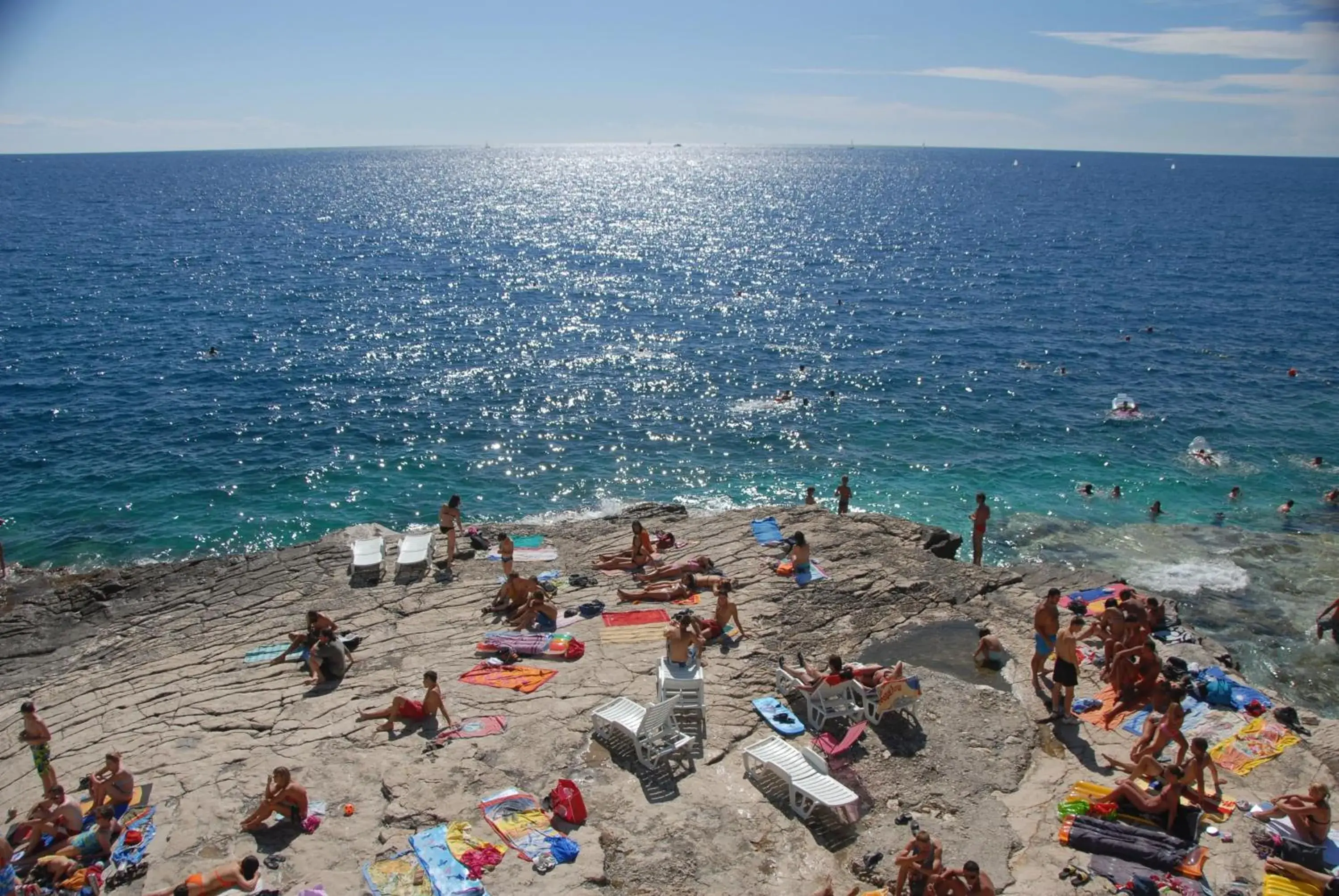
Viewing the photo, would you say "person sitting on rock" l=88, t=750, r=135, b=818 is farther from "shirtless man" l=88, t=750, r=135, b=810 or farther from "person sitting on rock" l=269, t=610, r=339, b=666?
"person sitting on rock" l=269, t=610, r=339, b=666

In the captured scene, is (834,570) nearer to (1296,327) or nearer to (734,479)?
(734,479)

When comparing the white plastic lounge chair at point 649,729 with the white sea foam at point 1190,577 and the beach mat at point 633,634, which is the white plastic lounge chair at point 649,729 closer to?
the beach mat at point 633,634

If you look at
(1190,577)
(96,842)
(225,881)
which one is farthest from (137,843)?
(1190,577)

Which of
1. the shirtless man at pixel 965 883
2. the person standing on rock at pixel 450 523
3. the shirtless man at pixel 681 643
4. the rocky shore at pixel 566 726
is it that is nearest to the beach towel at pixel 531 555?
the rocky shore at pixel 566 726

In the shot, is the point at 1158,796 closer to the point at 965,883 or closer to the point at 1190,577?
the point at 965,883

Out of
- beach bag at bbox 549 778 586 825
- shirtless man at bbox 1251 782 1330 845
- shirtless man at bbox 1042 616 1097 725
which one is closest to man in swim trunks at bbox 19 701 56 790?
beach bag at bbox 549 778 586 825

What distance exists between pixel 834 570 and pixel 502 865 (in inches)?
427

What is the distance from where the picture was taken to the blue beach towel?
21.2 meters

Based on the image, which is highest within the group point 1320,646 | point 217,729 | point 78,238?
point 78,238

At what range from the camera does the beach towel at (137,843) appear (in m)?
11.3

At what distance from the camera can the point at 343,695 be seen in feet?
50.5

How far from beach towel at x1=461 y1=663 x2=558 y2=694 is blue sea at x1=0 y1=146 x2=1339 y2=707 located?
1379 centimetres

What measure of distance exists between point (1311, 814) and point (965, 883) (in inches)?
192

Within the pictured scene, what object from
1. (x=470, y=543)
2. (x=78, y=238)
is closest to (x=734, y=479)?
(x=470, y=543)
